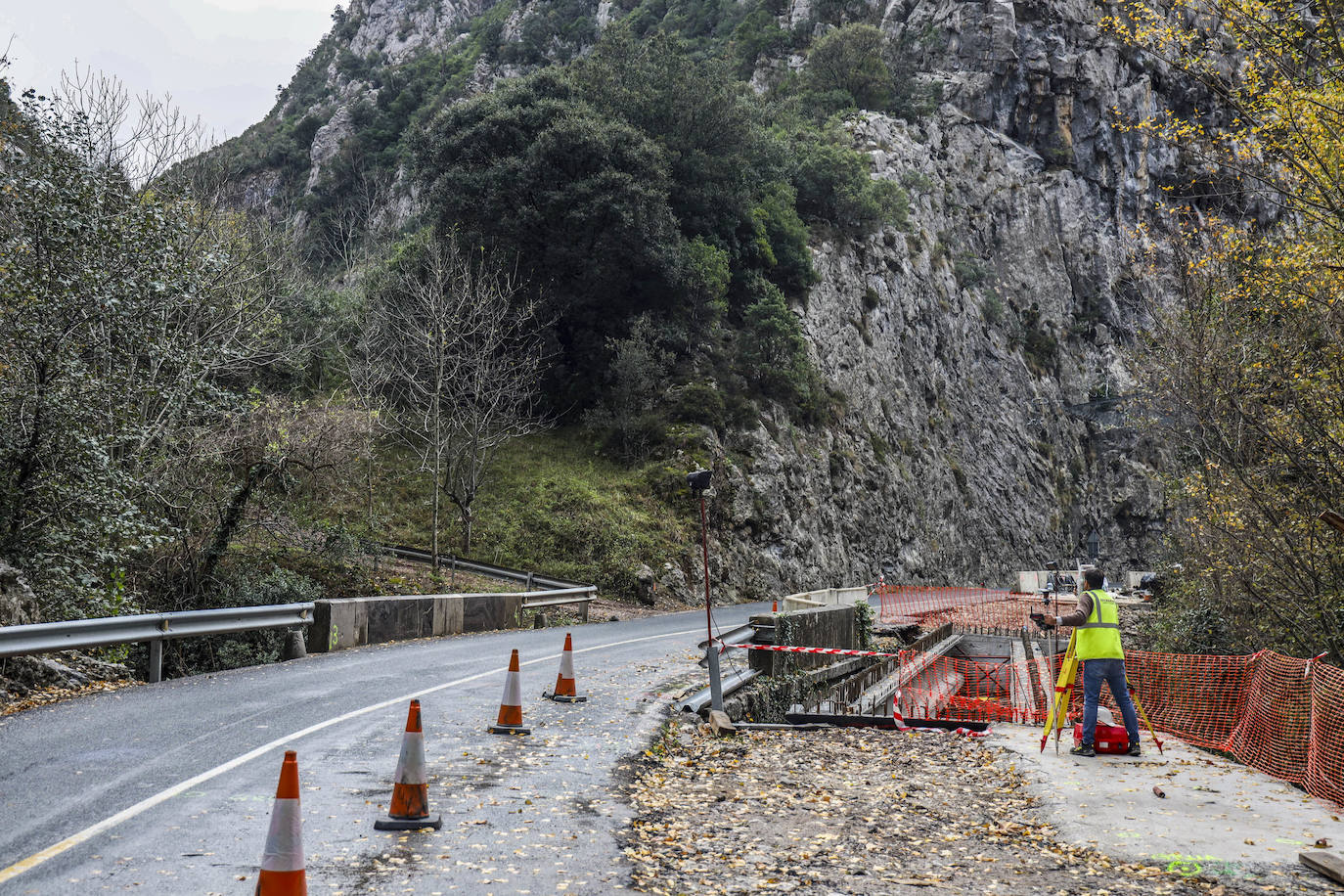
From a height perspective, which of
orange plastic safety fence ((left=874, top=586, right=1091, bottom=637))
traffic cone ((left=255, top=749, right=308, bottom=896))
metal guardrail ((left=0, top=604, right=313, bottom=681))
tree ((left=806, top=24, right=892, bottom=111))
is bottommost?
orange plastic safety fence ((left=874, top=586, right=1091, bottom=637))

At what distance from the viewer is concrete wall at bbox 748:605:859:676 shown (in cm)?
1416

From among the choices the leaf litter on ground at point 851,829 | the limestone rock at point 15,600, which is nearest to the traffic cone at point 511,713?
the leaf litter on ground at point 851,829

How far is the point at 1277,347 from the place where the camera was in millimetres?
12875

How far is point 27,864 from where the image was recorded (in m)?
4.80

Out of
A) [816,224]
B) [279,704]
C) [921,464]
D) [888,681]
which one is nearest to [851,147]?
[816,224]

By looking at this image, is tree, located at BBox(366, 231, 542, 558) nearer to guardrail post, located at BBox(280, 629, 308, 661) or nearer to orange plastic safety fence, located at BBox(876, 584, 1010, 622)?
guardrail post, located at BBox(280, 629, 308, 661)

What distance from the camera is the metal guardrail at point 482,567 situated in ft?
93.7

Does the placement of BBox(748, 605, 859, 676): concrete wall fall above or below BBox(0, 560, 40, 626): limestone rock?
below

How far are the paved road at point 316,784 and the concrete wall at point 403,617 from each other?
11.3ft


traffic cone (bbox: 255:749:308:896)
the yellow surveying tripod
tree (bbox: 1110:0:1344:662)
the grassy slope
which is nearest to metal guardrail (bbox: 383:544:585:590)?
the grassy slope

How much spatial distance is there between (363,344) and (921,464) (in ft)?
95.8

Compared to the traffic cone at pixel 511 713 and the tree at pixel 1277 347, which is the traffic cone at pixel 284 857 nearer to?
the traffic cone at pixel 511 713

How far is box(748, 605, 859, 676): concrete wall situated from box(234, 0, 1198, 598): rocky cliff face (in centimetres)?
1850

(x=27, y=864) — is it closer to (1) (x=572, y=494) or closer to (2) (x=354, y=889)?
(2) (x=354, y=889)
